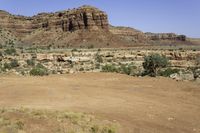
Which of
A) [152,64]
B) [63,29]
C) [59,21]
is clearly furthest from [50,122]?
[59,21]

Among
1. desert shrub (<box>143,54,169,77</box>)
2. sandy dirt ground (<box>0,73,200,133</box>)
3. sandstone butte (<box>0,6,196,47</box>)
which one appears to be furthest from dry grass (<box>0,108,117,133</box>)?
sandstone butte (<box>0,6,196,47</box>)

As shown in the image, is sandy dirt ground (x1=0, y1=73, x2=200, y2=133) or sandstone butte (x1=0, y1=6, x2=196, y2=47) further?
sandstone butte (x1=0, y1=6, x2=196, y2=47)

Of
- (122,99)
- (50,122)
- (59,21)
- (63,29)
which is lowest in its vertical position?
(122,99)

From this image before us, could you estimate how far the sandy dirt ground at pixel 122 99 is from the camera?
15.7 meters

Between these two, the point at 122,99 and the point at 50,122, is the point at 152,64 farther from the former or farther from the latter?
the point at 50,122

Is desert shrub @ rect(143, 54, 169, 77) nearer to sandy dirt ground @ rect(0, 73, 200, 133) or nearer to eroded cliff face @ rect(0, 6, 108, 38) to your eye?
sandy dirt ground @ rect(0, 73, 200, 133)

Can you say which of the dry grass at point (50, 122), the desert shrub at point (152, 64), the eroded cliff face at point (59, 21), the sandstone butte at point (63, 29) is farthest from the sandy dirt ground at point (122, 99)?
the eroded cliff face at point (59, 21)

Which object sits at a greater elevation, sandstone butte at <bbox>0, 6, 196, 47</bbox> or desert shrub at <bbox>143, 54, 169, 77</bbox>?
sandstone butte at <bbox>0, 6, 196, 47</bbox>

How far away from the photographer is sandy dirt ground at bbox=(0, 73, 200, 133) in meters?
15.7

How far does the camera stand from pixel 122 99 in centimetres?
2091

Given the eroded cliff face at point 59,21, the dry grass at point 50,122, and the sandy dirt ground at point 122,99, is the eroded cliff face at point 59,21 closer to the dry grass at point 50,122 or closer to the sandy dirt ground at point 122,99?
the sandy dirt ground at point 122,99

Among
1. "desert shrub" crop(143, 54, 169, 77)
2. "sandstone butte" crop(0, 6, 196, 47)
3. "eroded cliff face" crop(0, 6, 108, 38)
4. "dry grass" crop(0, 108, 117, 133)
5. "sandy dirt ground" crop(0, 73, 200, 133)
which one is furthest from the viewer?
"eroded cliff face" crop(0, 6, 108, 38)

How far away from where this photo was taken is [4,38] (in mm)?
121688

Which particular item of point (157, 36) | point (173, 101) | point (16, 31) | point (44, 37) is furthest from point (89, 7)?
point (173, 101)
